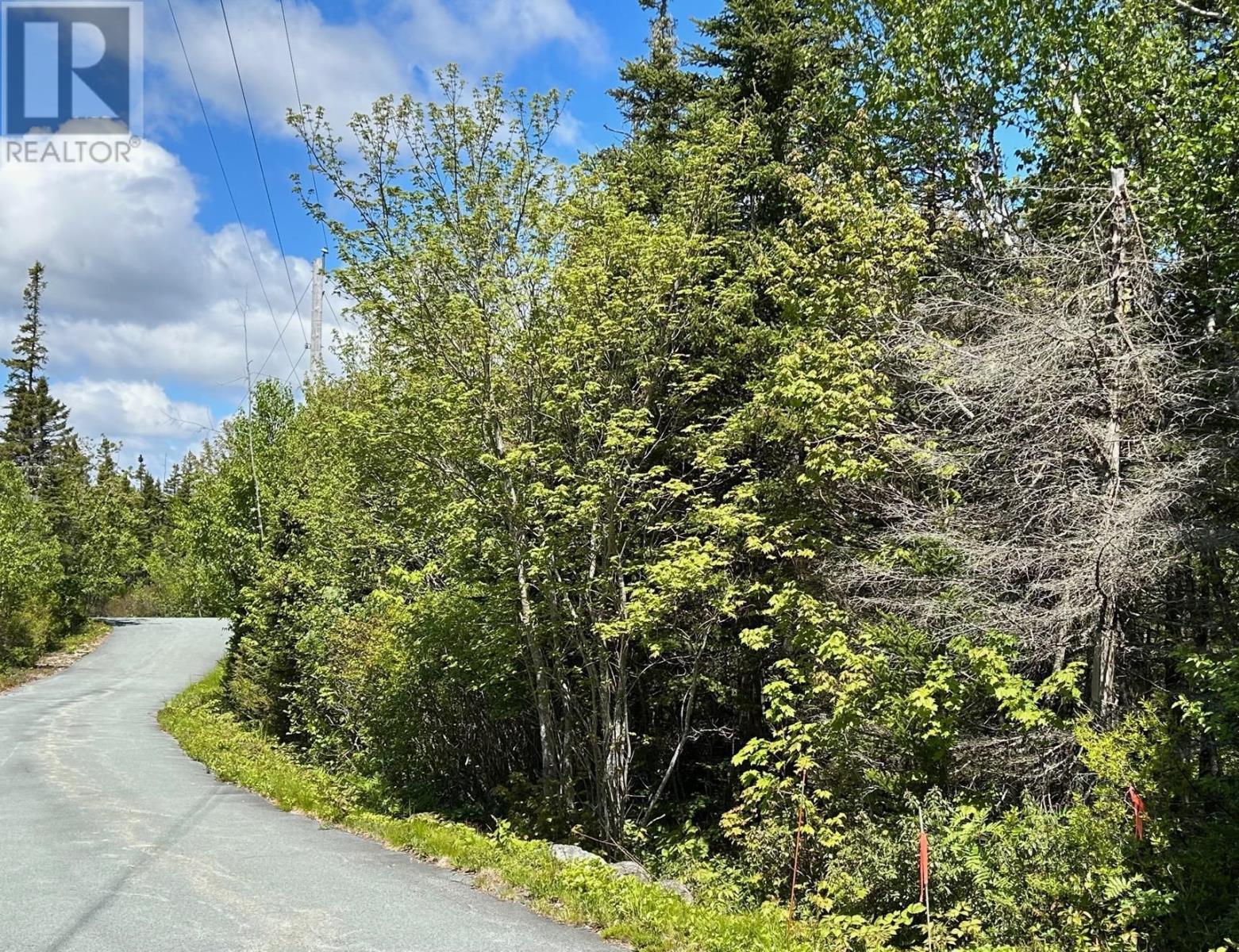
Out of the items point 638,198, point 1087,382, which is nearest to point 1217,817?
point 1087,382

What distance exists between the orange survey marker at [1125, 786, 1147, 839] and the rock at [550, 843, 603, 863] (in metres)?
4.11

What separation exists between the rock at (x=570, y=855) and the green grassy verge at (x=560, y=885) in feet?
0.36

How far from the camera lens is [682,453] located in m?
11.0

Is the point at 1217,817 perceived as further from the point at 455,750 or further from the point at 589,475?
the point at 455,750

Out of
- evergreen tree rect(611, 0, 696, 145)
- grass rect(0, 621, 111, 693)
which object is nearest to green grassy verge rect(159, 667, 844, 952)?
evergreen tree rect(611, 0, 696, 145)

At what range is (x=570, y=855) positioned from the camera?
310 inches

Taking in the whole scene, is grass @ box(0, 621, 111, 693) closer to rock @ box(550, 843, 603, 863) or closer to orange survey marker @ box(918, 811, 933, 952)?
rock @ box(550, 843, 603, 863)

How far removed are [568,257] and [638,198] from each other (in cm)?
147

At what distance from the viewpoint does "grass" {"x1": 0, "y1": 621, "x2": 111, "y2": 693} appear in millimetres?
24875

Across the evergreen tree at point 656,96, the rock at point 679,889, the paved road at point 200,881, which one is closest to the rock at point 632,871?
the rock at point 679,889

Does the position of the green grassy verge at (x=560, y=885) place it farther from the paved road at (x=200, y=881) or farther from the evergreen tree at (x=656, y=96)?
the evergreen tree at (x=656, y=96)

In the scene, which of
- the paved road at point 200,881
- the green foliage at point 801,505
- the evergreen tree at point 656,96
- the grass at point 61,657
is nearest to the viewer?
the paved road at point 200,881

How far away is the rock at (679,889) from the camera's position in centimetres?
722

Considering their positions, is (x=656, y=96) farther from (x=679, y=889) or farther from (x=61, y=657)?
(x=61, y=657)
